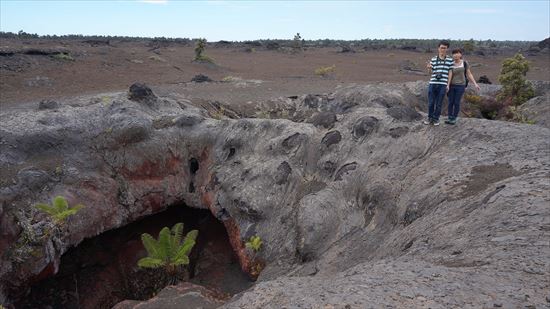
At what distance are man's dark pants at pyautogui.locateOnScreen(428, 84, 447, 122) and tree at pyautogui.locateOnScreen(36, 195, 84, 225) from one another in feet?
38.2

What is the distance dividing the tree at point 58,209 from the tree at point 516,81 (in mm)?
20951

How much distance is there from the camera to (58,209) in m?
14.0

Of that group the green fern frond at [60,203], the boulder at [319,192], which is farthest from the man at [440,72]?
the green fern frond at [60,203]

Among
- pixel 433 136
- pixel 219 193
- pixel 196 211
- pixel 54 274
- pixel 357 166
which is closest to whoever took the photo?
pixel 433 136

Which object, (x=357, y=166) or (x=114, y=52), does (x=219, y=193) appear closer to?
(x=357, y=166)

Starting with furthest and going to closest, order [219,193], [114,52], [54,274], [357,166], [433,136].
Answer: [114,52] < [219,193] < [54,274] < [357,166] < [433,136]

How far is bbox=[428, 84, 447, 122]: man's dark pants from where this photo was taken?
1192 cm

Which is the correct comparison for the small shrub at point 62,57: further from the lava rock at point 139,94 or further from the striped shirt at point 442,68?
the striped shirt at point 442,68

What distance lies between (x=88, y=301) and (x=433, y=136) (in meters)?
13.8

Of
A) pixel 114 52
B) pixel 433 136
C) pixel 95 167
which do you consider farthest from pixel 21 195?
pixel 114 52

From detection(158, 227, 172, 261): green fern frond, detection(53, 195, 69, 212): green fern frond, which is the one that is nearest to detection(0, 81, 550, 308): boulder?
detection(53, 195, 69, 212): green fern frond

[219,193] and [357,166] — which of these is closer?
[357,166]

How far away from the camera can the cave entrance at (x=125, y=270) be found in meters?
15.7

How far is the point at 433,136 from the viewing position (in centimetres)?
1280
